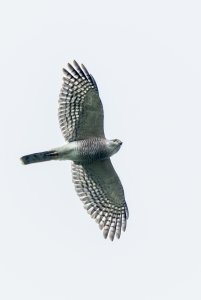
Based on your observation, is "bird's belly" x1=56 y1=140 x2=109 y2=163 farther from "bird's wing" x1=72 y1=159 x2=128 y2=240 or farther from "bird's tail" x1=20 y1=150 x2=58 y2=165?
"bird's wing" x1=72 y1=159 x2=128 y2=240

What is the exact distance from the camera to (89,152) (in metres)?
25.3

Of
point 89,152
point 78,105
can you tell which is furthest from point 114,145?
point 78,105

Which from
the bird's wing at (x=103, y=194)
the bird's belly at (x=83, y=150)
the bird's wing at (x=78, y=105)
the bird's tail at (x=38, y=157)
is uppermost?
the bird's wing at (x=78, y=105)

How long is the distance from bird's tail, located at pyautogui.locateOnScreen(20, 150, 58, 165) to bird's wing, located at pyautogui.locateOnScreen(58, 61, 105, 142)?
1.60 ft

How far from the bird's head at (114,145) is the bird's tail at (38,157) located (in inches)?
46.5

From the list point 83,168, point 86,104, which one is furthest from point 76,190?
point 86,104

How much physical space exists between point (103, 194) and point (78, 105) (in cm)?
226

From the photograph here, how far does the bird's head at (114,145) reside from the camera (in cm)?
2541

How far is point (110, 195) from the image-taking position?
26203 millimetres

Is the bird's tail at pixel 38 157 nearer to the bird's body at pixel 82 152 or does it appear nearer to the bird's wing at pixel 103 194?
the bird's body at pixel 82 152

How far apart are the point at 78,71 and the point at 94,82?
432 millimetres

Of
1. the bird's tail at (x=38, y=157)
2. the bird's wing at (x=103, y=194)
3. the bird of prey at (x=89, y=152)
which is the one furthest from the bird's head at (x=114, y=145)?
the bird's tail at (x=38, y=157)

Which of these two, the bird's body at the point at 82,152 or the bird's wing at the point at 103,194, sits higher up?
the bird's body at the point at 82,152

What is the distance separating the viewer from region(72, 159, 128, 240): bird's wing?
25859 millimetres
